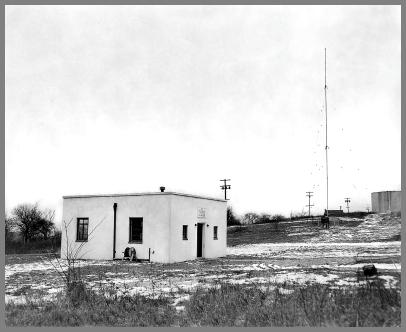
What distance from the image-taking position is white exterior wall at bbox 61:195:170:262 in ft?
76.7

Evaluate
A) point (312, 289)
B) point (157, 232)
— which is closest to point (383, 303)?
point (312, 289)

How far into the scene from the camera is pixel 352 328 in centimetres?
753

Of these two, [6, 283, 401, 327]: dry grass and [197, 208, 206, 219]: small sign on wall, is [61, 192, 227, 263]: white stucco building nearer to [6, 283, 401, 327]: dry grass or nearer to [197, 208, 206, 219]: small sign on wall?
[197, 208, 206, 219]: small sign on wall

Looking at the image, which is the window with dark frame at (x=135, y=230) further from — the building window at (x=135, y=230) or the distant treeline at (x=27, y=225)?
the distant treeline at (x=27, y=225)

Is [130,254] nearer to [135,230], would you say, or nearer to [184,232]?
[135,230]

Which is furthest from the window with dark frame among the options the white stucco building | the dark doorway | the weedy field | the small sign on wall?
the weedy field

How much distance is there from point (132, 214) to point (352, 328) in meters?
17.7

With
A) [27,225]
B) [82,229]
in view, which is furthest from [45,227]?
[82,229]

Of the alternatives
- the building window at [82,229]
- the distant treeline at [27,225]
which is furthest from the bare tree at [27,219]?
the building window at [82,229]

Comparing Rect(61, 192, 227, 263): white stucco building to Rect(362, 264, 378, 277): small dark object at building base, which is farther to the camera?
Rect(61, 192, 227, 263): white stucco building

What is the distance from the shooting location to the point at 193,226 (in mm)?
25328

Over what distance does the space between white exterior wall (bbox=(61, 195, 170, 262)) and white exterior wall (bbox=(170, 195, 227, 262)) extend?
51cm

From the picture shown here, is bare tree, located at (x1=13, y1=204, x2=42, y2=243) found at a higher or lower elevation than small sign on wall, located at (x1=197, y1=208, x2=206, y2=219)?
lower

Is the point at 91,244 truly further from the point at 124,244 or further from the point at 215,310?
the point at 215,310
